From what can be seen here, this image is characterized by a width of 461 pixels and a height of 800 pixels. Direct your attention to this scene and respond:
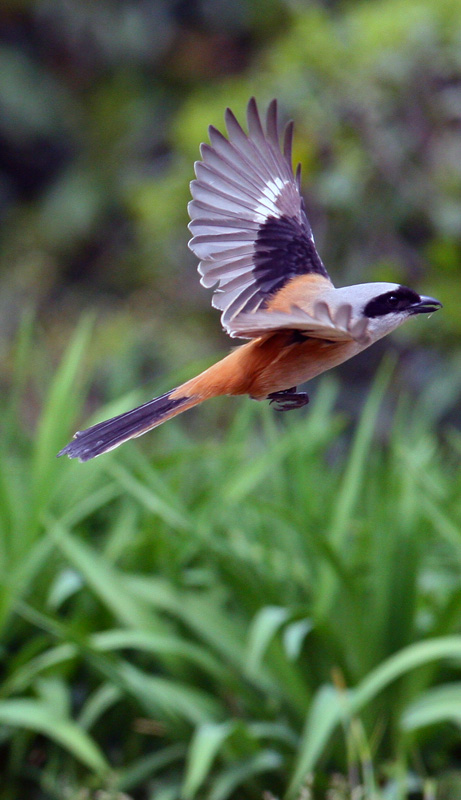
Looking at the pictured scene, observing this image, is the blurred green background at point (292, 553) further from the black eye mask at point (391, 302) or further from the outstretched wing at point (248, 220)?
the black eye mask at point (391, 302)

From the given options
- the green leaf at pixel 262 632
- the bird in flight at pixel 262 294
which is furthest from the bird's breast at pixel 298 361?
the green leaf at pixel 262 632

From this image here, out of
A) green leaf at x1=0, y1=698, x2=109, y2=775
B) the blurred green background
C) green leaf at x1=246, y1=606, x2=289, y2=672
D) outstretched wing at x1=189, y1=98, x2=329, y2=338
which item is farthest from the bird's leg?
green leaf at x1=0, y1=698, x2=109, y2=775

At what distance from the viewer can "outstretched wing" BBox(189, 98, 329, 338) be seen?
125 cm

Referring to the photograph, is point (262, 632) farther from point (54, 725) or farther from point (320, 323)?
point (320, 323)

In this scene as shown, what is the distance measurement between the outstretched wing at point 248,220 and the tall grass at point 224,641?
1380mm

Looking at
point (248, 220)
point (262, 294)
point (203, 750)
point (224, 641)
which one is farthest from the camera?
point (224, 641)

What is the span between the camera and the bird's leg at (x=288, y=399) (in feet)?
3.53

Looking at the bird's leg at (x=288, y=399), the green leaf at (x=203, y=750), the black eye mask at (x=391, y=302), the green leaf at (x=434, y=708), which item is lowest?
the green leaf at (x=434, y=708)

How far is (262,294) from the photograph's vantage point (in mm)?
1244

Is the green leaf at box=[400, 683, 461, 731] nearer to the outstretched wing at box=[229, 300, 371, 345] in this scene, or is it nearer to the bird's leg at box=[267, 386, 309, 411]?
the bird's leg at box=[267, 386, 309, 411]

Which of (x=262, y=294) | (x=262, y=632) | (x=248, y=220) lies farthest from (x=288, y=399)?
(x=262, y=632)

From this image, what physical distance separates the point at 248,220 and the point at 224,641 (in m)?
1.69

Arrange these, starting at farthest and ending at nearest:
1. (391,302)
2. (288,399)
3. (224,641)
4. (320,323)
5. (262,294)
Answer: (224,641) → (262,294) → (288,399) → (391,302) → (320,323)

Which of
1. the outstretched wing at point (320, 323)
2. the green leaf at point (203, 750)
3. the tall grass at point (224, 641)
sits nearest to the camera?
the outstretched wing at point (320, 323)
